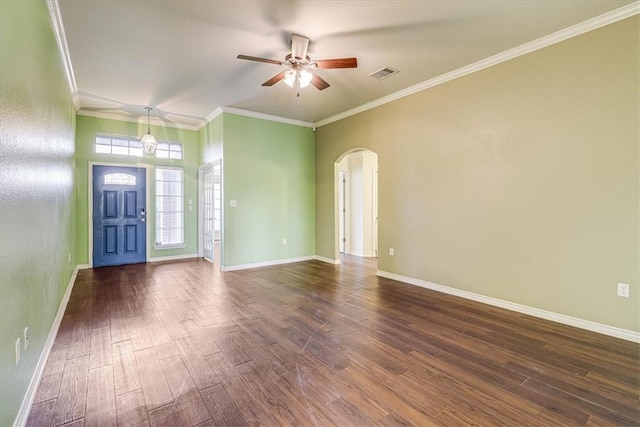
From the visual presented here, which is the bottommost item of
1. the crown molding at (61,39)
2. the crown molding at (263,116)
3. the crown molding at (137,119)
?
the crown molding at (61,39)

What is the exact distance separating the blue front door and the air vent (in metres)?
5.42

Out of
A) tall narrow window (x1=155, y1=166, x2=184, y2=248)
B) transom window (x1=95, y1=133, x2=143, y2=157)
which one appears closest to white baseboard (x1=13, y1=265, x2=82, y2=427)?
tall narrow window (x1=155, y1=166, x2=184, y2=248)

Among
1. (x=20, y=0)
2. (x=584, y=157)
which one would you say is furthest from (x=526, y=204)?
(x=20, y=0)

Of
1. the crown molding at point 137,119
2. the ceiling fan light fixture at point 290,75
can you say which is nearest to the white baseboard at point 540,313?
the ceiling fan light fixture at point 290,75

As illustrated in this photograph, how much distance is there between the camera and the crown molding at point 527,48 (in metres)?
2.79

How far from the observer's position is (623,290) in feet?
9.31

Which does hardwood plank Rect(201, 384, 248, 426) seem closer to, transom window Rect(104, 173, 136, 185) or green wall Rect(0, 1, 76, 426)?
green wall Rect(0, 1, 76, 426)

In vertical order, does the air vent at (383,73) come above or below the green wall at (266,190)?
above

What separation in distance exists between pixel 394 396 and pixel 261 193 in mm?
4811

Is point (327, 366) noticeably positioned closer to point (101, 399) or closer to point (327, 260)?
point (101, 399)

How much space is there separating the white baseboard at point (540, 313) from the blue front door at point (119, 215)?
5.84 meters

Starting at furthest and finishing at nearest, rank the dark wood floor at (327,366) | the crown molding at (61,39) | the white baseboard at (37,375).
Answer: the crown molding at (61,39) < the dark wood floor at (327,366) < the white baseboard at (37,375)

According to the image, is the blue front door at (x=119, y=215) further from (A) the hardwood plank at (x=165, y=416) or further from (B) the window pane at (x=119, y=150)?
(A) the hardwood plank at (x=165, y=416)

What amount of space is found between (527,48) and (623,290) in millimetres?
2794
